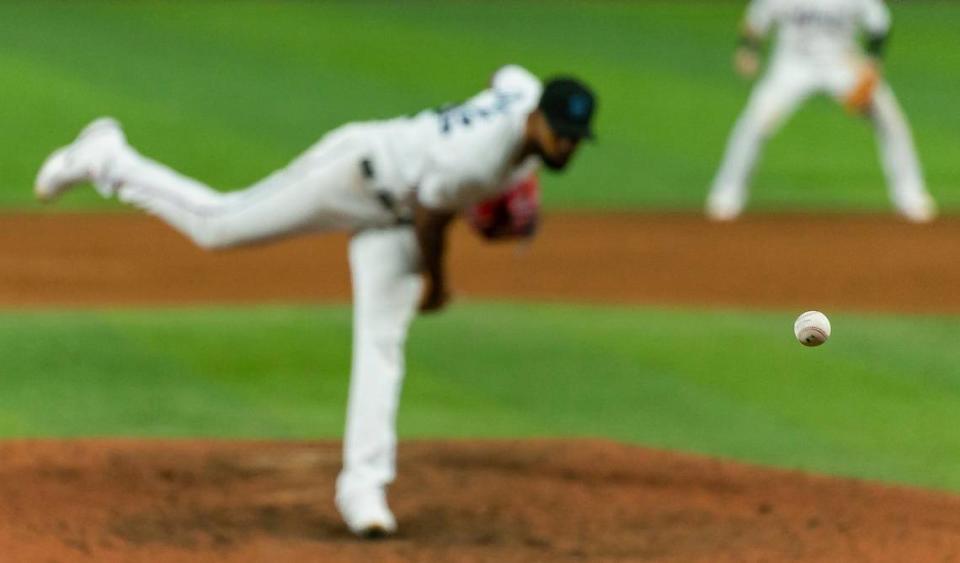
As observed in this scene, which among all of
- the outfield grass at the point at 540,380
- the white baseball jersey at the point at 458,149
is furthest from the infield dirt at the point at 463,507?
the white baseball jersey at the point at 458,149

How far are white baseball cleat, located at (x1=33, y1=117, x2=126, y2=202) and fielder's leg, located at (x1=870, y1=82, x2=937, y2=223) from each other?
8.04 meters

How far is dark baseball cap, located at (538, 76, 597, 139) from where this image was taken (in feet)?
21.3

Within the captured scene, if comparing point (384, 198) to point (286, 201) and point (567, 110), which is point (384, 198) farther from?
point (567, 110)

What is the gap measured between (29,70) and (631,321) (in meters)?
10.1

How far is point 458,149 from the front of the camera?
6711 mm

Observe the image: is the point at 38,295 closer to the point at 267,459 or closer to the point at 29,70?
the point at 267,459

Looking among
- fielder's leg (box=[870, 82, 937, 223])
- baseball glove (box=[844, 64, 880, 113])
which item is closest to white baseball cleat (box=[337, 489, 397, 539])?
baseball glove (box=[844, 64, 880, 113])

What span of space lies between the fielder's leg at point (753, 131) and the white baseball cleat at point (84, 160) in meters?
7.65

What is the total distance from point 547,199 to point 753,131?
2050mm

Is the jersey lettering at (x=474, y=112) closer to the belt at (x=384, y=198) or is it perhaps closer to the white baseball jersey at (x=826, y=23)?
the belt at (x=384, y=198)

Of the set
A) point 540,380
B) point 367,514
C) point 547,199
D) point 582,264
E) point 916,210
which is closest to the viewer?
point 367,514

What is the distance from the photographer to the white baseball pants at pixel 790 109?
14.6 meters

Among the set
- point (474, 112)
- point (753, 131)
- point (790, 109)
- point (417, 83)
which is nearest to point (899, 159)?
point (790, 109)

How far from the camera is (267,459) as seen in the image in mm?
8039
